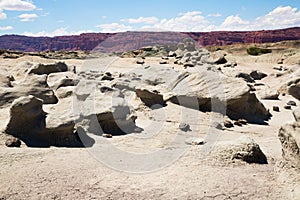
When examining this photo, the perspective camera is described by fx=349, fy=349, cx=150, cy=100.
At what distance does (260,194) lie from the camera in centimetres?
420

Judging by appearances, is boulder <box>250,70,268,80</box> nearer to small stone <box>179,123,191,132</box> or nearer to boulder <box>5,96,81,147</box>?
small stone <box>179,123,191,132</box>

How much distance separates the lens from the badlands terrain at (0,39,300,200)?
438 cm

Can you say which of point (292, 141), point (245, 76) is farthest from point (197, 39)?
point (292, 141)

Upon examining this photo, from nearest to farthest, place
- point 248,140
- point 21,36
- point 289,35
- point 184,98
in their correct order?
point 248,140, point 184,98, point 289,35, point 21,36

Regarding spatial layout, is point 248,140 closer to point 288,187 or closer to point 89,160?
point 288,187

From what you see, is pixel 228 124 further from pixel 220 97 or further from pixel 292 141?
pixel 292 141

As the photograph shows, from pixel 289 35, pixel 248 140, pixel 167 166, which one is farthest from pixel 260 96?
pixel 289 35

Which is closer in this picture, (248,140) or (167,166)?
(167,166)

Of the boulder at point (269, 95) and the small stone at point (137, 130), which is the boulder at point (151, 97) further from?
the boulder at point (269, 95)

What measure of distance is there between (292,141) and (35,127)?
4.31 meters

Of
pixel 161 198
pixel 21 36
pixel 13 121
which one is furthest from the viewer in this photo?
pixel 21 36

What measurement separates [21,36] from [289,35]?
78.5 metres

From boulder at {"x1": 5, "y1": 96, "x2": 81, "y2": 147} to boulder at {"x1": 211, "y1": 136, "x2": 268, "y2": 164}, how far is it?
254 cm

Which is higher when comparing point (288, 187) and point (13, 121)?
point (13, 121)
